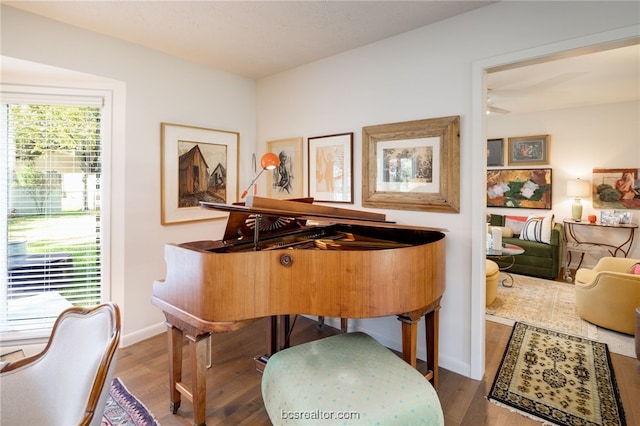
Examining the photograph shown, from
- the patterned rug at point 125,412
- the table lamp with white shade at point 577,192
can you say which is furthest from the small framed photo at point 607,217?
the patterned rug at point 125,412

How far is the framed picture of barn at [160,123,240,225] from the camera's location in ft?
9.86

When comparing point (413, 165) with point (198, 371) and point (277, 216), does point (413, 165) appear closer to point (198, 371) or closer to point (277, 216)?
point (277, 216)

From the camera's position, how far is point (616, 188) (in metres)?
4.87

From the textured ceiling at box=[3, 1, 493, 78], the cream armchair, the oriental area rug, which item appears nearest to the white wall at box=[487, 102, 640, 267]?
the cream armchair

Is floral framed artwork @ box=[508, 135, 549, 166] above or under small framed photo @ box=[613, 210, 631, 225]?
above

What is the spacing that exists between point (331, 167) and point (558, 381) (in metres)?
2.49

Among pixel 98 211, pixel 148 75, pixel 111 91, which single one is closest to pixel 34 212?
pixel 98 211

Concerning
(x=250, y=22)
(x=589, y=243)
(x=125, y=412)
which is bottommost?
(x=125, y=412)

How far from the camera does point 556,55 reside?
198cm

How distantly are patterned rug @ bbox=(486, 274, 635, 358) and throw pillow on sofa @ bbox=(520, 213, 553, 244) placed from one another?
2.25 ft

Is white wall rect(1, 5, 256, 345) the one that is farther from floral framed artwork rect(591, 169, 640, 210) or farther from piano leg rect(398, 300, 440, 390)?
floral framed artwork rect(591, 169, 640, 210)

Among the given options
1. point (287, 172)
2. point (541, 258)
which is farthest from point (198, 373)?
point (541, 258)

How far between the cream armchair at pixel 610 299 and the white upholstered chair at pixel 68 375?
4035 mm

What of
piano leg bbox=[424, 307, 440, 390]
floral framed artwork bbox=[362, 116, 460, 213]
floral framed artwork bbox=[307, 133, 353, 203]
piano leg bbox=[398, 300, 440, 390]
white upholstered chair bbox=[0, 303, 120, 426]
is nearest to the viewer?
white upholstered chair bbox=[0, 303, 120, 426]
